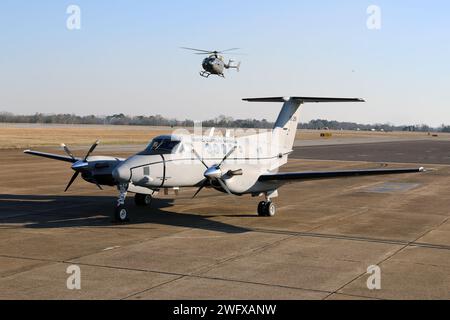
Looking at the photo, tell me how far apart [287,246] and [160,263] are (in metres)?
3.76

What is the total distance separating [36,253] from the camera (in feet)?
42.0

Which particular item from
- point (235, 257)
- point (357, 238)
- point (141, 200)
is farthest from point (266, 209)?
point (235, 257)

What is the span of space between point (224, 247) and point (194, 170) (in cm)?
516

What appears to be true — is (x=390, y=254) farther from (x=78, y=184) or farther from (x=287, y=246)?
(x=78, y=184)

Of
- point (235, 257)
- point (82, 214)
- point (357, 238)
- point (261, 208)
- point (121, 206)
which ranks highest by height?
point (121, 206)

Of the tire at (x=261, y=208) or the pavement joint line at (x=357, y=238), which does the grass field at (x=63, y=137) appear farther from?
the pavement joint line at (x=357, y=238)

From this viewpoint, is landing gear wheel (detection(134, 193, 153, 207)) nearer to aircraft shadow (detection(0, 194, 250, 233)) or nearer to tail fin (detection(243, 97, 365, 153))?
aircraft shadow (detection(0, 194, 250, 233))

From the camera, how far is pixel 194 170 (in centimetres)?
1839

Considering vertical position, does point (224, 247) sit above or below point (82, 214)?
below

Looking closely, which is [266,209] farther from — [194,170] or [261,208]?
[194,170]

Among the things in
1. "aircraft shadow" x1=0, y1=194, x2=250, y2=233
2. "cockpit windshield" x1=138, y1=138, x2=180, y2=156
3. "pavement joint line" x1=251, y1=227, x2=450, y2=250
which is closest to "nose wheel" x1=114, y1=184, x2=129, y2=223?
"aircraft shadow" x1=0, y1=194, x2=250, y2=233

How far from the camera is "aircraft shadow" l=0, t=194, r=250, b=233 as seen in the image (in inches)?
666
